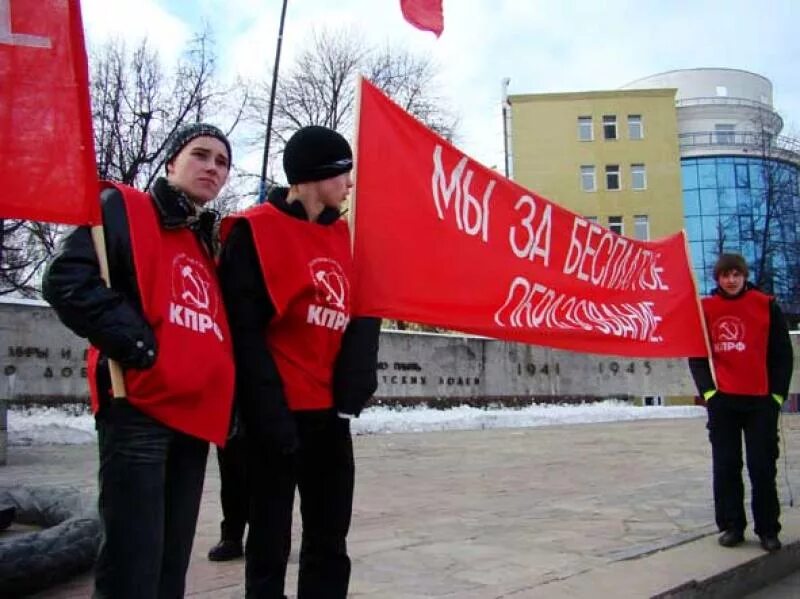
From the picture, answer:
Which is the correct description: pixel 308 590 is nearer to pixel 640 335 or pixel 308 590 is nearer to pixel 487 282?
pixel 487 282

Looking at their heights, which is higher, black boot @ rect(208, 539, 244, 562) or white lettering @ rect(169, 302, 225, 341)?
white lettering @ rect(169, 302, 225, 341)

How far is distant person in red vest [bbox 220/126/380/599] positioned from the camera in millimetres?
2646

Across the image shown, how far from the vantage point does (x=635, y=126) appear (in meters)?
51.4

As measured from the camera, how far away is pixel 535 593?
12.4 feet

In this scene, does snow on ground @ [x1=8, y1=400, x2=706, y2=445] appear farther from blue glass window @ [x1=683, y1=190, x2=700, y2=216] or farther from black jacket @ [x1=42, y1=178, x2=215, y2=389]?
blue glass window @ [x1=683, y1=190, x2=700, y2=216]

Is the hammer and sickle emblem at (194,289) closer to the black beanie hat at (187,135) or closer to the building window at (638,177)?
the black beanie hat at (187,135)

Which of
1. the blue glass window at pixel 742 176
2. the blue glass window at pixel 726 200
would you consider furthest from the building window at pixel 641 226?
the blue glass window at pixel 742 176

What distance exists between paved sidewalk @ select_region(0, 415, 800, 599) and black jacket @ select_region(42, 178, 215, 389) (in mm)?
2048

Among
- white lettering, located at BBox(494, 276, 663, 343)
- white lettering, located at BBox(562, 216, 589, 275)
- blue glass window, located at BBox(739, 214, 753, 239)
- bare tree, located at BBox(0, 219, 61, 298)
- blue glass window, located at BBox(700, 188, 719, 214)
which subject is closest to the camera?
white lettering, located at BBox(494, 276, 663, 343)

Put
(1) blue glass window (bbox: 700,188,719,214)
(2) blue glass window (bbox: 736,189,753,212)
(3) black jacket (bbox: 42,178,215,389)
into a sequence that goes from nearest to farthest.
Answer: (3) black jacket (bbox: 42,178,215,389)
(2) blue glass window (bbox: 736,189,753,212)
(1) blue glass window (bbox: 700,188,719,214)

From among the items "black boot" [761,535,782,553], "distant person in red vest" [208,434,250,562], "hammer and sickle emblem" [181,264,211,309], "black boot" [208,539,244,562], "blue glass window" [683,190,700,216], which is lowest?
"black boot" [761,535,782,553]

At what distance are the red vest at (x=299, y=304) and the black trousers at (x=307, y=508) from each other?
11cm

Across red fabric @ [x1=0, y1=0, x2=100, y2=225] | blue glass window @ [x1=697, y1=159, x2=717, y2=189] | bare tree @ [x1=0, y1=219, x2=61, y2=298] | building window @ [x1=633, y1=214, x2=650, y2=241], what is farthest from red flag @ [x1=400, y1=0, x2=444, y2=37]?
blue glass window @ [x1=697, y1=159, x2=717, y2=189]

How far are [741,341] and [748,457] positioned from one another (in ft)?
2.37
